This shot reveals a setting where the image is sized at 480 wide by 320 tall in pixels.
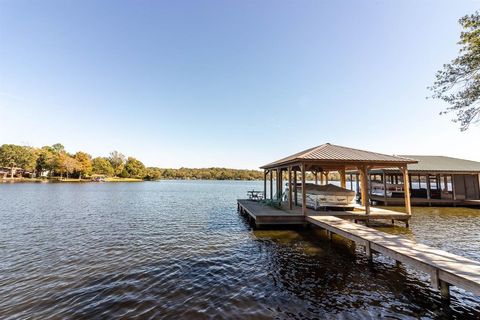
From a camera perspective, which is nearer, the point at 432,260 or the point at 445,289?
the point at 445,289

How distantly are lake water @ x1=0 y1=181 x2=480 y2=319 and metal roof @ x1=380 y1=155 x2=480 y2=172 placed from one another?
9866 millimetres

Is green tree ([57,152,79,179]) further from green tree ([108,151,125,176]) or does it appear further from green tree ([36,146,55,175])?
green tree ([108,151,125,176])

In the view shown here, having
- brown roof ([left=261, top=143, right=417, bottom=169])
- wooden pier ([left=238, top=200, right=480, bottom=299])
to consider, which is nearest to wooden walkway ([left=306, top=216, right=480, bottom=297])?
wooden pier ([left=238, top=200, right=480, bottom=299])

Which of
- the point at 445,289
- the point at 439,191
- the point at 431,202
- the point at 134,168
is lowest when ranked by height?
the point at 445,289

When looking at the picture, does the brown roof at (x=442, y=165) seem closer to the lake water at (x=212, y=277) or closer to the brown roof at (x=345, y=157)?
the brown roof at (x=345, y=157)

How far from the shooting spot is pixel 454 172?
63.3 ft

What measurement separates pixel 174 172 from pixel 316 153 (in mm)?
131675

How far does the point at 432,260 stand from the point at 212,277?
16.9ft

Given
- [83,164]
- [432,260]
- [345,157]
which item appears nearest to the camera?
[432,260]

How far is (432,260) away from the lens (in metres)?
5.42

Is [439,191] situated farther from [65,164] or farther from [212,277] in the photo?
[65,164]

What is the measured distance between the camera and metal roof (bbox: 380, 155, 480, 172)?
19.4m

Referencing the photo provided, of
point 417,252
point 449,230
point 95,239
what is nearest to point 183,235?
point 95,239

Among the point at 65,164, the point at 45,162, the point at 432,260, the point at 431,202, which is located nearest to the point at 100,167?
the point at 45,162
